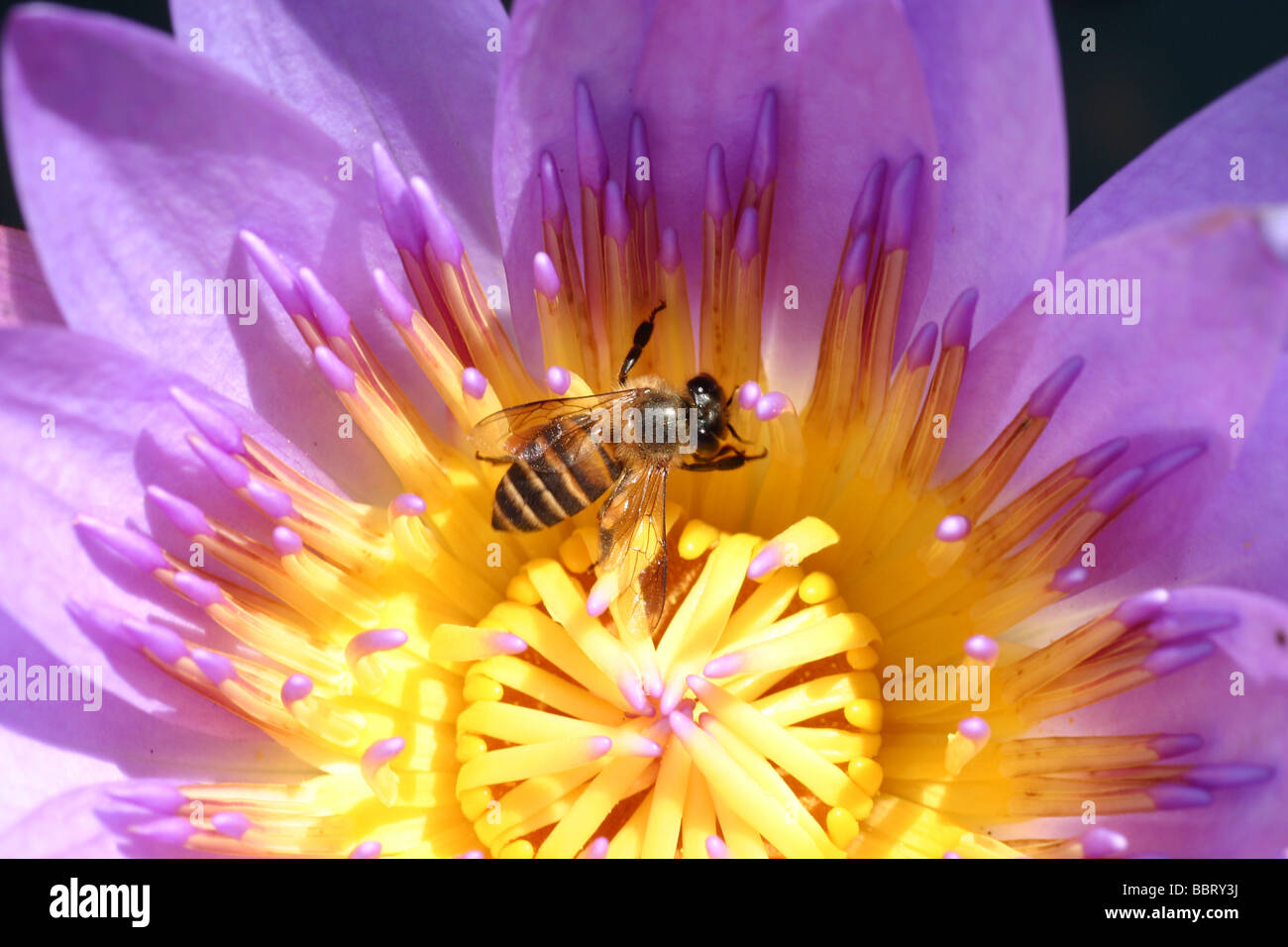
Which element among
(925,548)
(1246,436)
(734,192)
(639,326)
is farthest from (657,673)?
(1246,436)

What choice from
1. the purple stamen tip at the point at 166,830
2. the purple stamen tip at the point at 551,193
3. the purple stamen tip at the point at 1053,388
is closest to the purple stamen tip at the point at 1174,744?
the purple stamen tip at the point at 1053,388

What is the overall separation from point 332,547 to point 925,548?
1.25 meters

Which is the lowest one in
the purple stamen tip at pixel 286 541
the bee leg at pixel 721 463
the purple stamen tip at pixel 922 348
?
the purple stamen tip at pixel 286 541

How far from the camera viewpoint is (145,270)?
2197 mm

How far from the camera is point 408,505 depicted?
2412mm

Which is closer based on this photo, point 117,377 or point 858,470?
point 117,377

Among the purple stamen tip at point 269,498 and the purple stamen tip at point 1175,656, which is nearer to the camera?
the purple stamen tip at point 1175,656

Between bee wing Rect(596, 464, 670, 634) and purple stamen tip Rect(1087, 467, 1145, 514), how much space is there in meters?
0.81

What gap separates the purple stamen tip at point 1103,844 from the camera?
1.87 metres

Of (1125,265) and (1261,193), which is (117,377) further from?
(1261,193)

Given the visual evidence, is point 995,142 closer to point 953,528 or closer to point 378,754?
point 953,528

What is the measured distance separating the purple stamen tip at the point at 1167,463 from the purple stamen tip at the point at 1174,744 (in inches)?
16.8

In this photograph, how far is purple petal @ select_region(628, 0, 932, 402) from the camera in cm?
201

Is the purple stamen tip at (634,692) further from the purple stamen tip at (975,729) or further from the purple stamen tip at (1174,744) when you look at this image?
the purple stamen tip at (1174,744)
